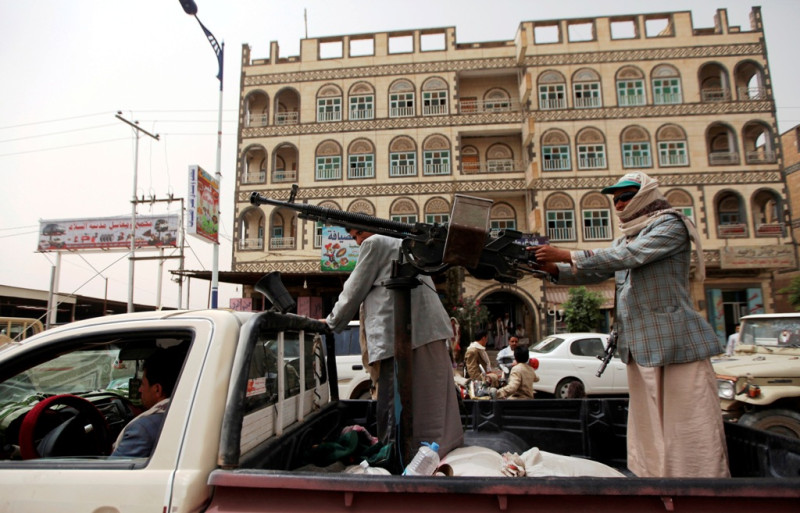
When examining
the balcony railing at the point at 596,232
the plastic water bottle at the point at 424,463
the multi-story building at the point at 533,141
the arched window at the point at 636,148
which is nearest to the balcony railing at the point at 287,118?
the multi-story building at the point at 533,141

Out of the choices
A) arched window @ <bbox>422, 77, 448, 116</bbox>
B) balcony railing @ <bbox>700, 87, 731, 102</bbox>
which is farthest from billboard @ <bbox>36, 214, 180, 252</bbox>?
balcony railing @ <bbox>700, 87, 731, 102</bbox>

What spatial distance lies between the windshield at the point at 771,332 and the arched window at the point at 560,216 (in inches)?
660

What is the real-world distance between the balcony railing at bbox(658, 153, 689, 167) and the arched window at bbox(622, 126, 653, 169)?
55 centimetres

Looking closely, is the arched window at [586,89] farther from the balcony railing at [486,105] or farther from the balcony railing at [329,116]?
the balcony railing at [329,116]

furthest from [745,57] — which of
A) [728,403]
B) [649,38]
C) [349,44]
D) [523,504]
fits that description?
[523,504]

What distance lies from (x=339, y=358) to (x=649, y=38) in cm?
2567

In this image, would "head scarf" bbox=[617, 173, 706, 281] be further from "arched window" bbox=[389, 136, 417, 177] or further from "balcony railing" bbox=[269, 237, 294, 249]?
"balcony railing" bbox=[269, 237, 294, 249]

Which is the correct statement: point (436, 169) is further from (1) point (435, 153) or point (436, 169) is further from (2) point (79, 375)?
(2) point (79, 375)

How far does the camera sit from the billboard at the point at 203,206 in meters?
14.5

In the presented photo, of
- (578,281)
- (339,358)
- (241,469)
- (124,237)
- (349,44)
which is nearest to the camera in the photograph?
(241,469)

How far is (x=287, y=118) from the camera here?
2672cm

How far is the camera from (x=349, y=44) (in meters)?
26.7

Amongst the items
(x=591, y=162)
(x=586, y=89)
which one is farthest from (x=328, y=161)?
(x=586, y=89)

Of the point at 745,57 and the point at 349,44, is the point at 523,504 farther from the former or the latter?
the point at 745,57
